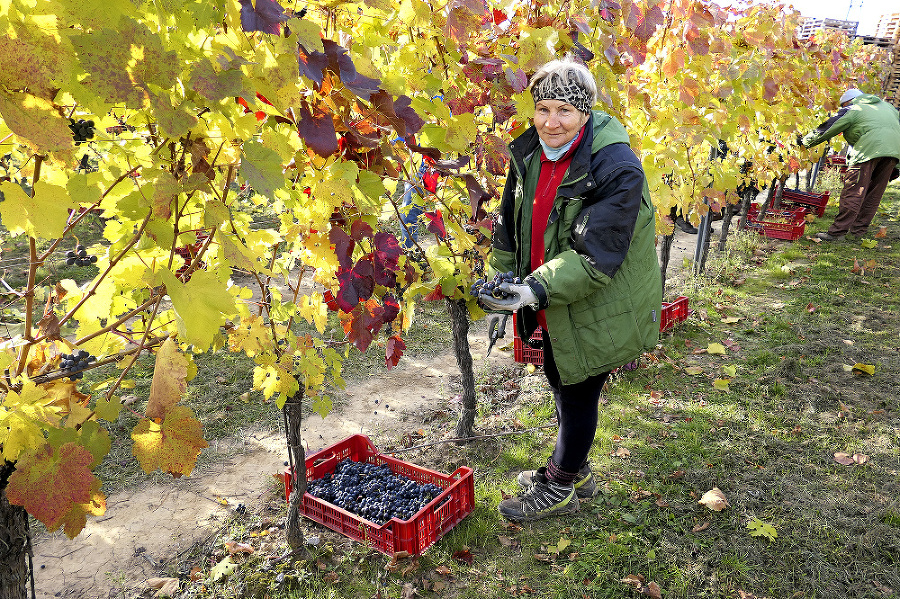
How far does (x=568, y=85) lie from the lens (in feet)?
6.72

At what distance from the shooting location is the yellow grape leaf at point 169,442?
112cm

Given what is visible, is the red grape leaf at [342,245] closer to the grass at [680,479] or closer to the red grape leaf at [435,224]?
the red grape leaf at [435,224]

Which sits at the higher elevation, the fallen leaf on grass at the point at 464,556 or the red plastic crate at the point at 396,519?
the red plastic crate at the point at 396,519

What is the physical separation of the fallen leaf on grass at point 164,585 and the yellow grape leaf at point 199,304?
6.09 ft

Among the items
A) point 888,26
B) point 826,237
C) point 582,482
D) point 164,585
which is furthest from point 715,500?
point 888,26

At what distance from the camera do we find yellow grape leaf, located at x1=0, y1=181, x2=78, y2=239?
0.90 m

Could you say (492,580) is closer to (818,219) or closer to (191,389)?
(191,389)

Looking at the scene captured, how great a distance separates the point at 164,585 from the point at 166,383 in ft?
5.92

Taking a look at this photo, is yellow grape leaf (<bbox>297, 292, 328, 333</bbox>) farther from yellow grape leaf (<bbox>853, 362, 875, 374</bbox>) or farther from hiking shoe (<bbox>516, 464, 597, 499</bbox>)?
yellow grape leaf (<bbox>853, 362, 875, 374</bbox>)

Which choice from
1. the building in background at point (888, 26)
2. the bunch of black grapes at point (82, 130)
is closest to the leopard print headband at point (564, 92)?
the bunch of black grapes at point (82, 130)

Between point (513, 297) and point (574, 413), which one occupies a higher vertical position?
point (513, 297)

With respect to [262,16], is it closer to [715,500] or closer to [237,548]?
[237,548]

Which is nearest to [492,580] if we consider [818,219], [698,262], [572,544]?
[572,544]

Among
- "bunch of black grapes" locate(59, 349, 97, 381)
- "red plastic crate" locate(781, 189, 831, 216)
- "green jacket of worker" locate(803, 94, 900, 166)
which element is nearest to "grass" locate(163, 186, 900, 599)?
"bunch of black grapes" locate(59, 349, 97, 381)
